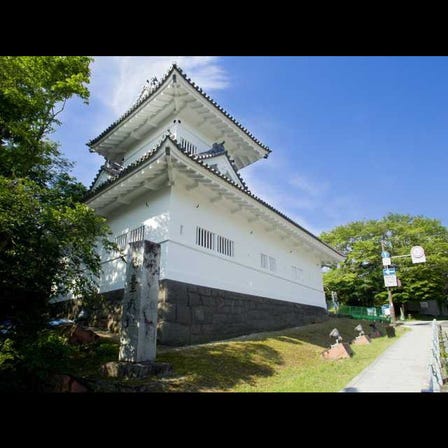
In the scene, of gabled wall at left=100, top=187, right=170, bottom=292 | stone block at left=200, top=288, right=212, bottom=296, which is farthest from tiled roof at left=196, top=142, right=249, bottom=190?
stone block at left=200, top=288, right=212, bottom=296

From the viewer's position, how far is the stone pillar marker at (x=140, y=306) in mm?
6742

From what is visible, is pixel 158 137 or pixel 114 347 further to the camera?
pixel 158 137

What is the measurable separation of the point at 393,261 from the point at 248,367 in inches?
1357

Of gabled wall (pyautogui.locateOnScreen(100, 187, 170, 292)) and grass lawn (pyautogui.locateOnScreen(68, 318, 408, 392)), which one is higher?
gabled wall (pyautogui.locateOnScreen(100, 187, 170, 292))

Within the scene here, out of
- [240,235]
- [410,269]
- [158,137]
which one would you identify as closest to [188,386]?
[240,235]

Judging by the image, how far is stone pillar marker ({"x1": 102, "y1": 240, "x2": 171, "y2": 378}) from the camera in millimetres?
6445

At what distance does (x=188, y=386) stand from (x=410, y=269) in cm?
3551

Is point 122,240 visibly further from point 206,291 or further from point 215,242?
point 206,291

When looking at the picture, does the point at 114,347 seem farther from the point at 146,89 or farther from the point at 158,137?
the point at 146,89

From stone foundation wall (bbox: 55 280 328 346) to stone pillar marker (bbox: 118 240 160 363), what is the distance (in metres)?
1.75

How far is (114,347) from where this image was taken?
797 cm

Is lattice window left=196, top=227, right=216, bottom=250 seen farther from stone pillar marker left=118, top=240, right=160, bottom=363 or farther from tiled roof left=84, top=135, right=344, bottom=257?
stone pillar marker left=118, top=240, right=160, bottom=363

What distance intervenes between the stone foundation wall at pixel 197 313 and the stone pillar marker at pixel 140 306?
69.0 inches

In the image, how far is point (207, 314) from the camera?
1021 centimetres
